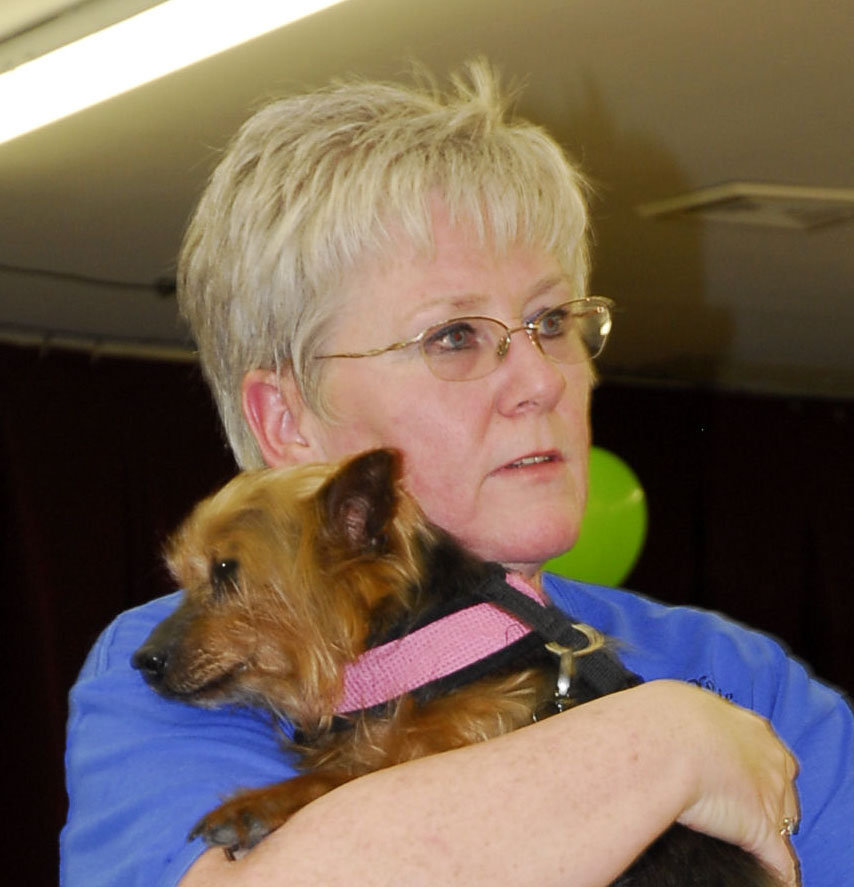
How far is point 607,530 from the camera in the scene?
3.61 m

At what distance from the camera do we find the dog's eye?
1568mm

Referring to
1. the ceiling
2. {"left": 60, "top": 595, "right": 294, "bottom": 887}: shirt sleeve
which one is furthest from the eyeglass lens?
the ceiling

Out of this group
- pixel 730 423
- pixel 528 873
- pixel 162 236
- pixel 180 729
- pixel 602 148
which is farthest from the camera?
pixel 730 423

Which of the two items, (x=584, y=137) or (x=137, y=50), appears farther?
(x=584, y=137)

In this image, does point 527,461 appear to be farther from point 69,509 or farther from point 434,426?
point 69,509

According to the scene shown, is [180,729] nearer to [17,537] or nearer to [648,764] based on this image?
[648,764]

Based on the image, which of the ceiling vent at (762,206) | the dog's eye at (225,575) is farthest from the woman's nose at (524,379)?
the ceiling vent at (762,206)

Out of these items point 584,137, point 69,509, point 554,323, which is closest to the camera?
point 554,323

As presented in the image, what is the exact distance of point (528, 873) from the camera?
1.05m

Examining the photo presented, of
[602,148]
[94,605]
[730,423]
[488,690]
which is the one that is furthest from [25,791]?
[488,690]

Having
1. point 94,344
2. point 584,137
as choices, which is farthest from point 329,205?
point 94,344

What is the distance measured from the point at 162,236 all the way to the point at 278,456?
2.83 metres

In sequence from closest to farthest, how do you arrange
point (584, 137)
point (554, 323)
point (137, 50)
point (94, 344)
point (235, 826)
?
1. point (235, 826)
2. point (554, 323)
3. point (137, 50)
4. point (584, 137)
5. point (94, 344)

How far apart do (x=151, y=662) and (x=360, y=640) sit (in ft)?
0.75
